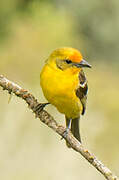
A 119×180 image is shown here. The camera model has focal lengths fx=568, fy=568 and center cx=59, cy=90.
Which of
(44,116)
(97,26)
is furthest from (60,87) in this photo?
(97,26)

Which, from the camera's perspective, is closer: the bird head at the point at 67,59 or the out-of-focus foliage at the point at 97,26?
the bird head at the point at 67,59

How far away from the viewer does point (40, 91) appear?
8930 mm

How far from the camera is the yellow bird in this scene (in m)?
4.36

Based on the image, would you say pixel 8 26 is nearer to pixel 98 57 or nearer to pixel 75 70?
pixel 75 70

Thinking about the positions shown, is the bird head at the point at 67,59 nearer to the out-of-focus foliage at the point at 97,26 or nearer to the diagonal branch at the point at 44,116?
the diagonal branch at the point at 44,116

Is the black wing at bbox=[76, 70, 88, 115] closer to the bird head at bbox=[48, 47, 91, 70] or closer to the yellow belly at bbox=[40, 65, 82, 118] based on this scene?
the yellow belly at bbox=[40, 65, 82, 118]

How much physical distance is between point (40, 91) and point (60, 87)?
456cm

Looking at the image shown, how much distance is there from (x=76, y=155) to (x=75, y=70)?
414 cm

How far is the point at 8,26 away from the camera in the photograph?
5309mm

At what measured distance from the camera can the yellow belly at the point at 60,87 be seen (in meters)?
4.36

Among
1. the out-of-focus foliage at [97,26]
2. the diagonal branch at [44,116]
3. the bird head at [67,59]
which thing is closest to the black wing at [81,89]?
the bird head at [67,59]

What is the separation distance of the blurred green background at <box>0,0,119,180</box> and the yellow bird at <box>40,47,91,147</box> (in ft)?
1.58

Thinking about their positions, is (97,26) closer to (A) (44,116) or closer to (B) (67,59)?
(B) (67,59)

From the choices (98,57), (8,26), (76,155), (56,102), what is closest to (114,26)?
(98,57)
